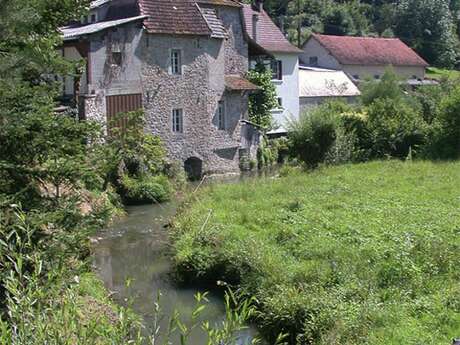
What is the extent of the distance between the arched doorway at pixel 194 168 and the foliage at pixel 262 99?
4872mm

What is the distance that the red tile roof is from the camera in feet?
176

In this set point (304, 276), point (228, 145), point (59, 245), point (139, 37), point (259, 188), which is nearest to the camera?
point (59, 245)

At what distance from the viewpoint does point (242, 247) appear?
13719 mm

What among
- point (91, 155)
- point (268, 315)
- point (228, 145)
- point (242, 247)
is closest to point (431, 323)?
point (268, 315)

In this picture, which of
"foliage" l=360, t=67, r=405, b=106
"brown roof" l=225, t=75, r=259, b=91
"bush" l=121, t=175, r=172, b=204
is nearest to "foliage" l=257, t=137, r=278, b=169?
"brown roof" l=225, t=75, r=259, b=91

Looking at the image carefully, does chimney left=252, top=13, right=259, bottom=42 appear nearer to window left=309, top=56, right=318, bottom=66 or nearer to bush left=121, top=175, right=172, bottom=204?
bush left=121, top=175, right=172, bottom=204

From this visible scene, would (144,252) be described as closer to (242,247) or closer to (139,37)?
(242,247)

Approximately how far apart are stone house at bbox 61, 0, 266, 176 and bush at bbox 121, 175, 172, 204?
9.84 feet

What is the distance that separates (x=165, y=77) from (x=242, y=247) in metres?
16.3

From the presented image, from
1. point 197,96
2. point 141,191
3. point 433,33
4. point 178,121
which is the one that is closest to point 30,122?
point 141,191

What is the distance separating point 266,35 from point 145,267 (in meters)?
25.2

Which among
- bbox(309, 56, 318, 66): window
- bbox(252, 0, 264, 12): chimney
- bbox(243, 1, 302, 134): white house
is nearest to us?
bbox(243, 1, 302, 134): white house

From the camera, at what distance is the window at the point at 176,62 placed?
95.1 feet

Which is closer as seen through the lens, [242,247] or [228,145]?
[242,247]
